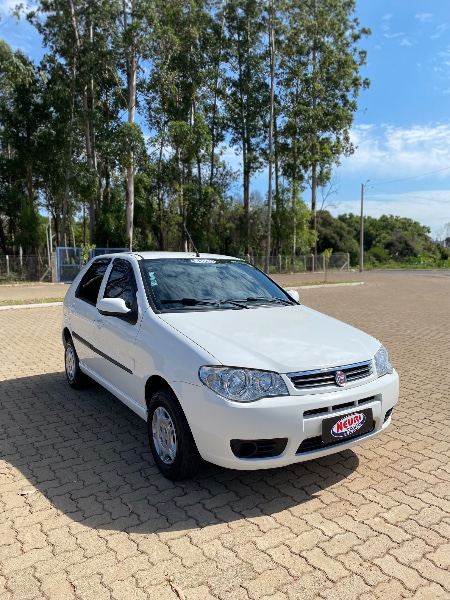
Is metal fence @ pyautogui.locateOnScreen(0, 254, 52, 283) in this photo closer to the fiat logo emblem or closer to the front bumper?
the front bumper

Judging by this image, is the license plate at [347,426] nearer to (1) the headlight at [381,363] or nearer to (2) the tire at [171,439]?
(1) the headlight at [381,363]

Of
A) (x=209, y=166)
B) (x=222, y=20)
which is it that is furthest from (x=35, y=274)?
(x=222, y=20)

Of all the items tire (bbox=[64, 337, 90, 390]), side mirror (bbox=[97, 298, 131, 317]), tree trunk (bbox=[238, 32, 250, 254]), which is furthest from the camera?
tree trunk (bbox=[238, 32, 250, 254])

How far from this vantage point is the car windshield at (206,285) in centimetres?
386

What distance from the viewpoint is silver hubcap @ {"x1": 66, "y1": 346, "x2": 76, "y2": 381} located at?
548 centimetres

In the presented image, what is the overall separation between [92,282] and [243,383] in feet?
9.30

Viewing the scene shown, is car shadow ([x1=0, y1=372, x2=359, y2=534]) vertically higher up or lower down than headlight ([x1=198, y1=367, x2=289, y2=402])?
lower down

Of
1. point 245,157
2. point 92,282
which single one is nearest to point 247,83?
point 245,157

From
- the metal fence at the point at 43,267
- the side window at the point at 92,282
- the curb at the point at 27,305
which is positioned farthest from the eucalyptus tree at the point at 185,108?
the side window at the point at 92,282

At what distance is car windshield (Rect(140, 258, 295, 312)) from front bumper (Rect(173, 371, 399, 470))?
1.01 metres

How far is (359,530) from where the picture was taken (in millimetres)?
2760

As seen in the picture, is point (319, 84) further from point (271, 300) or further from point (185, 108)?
point (271, 300)

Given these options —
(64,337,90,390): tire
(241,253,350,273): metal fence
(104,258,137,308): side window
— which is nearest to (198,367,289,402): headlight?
(104,258,137,308): side window

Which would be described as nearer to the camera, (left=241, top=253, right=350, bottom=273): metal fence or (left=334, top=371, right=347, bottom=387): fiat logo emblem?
(left=334, top=371, right=347, bottom=387): fiat logo emblem
